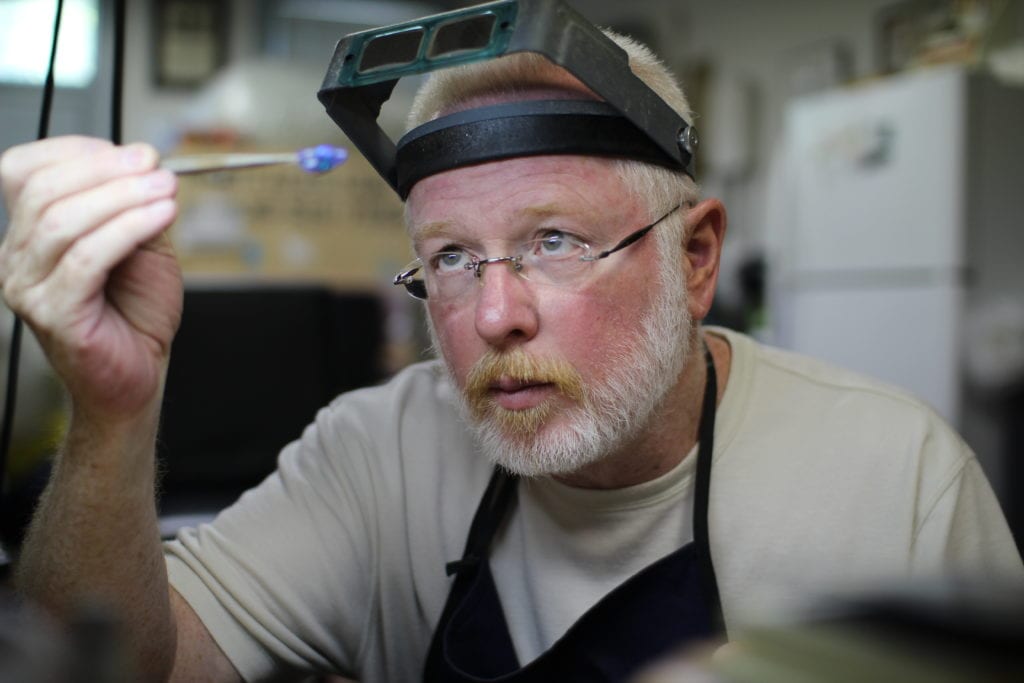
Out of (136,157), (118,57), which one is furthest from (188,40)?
(136,157)

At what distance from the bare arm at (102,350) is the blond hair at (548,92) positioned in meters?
0.44

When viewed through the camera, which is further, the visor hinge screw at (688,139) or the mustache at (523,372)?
the visor hinge screw at (688,139)

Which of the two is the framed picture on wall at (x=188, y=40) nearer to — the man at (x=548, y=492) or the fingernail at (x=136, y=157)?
the man at (x=548, y=492)

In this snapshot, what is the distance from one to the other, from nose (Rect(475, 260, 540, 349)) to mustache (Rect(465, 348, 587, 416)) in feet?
0.06

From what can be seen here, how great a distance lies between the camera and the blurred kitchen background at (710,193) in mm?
2268

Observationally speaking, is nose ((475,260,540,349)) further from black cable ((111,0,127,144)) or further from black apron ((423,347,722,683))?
black cable ((111,0,127,144))

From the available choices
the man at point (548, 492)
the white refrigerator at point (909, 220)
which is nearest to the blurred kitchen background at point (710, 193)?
the white refrigerator at point (909, 220)

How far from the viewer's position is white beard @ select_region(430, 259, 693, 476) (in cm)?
115

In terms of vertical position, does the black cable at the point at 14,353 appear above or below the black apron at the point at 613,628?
above

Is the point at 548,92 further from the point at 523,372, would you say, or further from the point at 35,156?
the point at 35,156

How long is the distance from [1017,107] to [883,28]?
1036 mm

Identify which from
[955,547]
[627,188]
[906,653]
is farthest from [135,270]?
[955,547]

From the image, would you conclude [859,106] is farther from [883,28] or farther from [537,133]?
[537,133]

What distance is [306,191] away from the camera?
4.91 metres
